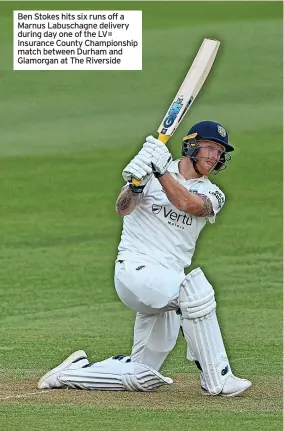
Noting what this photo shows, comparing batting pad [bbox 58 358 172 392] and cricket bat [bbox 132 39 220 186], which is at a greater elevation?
cricket bat [bbox 132 39 220 186]

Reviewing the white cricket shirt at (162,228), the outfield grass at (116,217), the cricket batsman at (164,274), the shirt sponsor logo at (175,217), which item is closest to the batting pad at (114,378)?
the cricket batsman at (164,274)

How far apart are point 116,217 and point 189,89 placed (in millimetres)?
7013

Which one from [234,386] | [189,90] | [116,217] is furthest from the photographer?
[116,217]

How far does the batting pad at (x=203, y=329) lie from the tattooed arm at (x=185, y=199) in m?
0.41

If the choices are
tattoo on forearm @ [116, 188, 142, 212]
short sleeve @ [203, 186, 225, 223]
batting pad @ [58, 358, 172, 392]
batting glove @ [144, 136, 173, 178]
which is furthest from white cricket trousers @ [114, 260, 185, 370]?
batting glove @ [144, 136, 173, 178]

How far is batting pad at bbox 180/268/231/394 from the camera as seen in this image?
730 centimetres

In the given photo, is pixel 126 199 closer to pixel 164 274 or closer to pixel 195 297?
pixel 164 274

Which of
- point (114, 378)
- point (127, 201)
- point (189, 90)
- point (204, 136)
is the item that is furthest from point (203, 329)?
point (189, 90)

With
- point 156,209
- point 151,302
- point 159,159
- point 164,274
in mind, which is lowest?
point 151,302

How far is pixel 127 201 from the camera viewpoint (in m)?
7.59

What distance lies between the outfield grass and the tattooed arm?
115cm

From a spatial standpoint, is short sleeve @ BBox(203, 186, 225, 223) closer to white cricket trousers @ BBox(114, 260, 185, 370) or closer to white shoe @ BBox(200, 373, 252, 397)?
white cricket trousers @ BBox(114, 260, 185, 370)

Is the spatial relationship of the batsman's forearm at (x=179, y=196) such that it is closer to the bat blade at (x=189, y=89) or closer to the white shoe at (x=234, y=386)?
the bat blade at (x=189, y=89)

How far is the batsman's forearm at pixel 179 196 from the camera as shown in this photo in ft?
24.2
